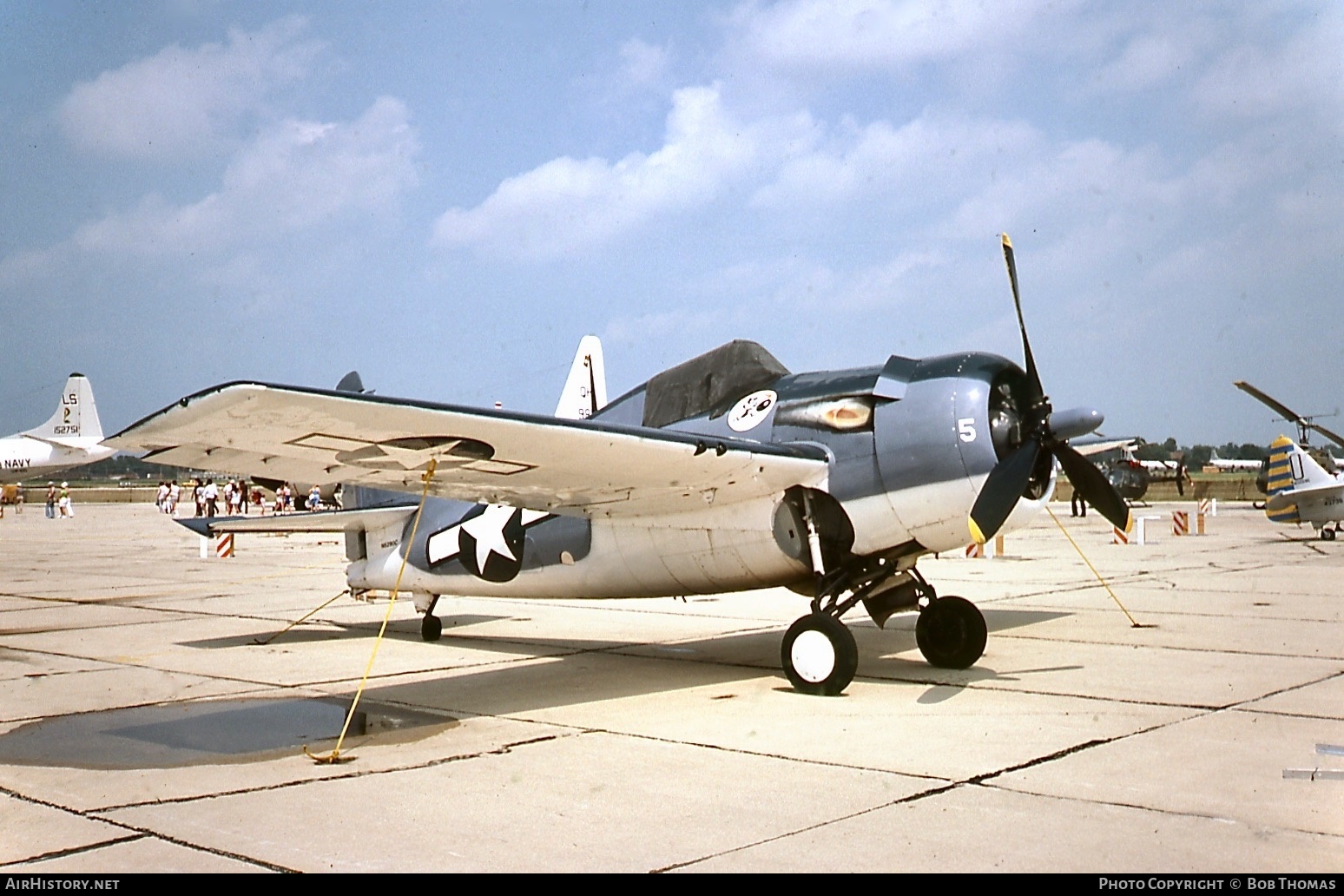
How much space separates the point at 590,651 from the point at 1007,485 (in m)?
4.43

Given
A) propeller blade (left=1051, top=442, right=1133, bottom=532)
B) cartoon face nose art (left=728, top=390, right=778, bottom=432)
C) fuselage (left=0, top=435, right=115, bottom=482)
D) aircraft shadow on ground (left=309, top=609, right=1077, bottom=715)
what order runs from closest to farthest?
1. aircraft shadow on ground (left=309, top=609, right=1077, bottom=715)
2. propeller blade (left=1051, top=442, right=1133, bottom=532)
3. cartoon face nose art (left=728, top=390, right=778, bottom=432)
4. fuselage (left=0, top=435, right=115, bottom=482)

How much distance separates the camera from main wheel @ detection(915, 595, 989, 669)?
8273 millimetres

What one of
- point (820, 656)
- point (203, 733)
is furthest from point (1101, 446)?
point (203, 733)

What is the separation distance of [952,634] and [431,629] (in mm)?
5102

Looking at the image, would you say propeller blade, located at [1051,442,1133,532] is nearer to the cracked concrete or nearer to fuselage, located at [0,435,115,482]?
the cracked concrete

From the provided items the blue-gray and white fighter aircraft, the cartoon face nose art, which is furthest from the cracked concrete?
the cartoon face nose art

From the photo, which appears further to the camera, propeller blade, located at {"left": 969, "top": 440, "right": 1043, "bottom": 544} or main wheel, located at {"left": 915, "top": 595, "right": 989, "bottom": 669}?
main wheel, located at {"left": 915, "top": 595, "right": 989, "bottom": 669}

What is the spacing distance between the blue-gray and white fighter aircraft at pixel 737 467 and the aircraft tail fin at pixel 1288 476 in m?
19.2

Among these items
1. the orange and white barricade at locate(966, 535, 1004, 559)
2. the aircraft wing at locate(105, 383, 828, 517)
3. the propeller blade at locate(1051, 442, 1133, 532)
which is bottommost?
the orange and white barricade at locate(966, 535, 1004, 559)

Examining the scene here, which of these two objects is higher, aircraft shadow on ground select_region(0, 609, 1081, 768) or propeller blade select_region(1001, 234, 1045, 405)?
propeller blade select_region(1001, 234, 1045, 405)

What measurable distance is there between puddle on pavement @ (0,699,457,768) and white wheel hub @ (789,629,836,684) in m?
2.24

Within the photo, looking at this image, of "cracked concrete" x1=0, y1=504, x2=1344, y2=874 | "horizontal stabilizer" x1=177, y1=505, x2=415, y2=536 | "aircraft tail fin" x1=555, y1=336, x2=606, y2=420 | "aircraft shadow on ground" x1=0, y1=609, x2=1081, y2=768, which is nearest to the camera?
"cracked concrete" x1=0, y1=504, x2=1344, y2=874

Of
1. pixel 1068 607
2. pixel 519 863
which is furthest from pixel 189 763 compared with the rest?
pixel 1068 607

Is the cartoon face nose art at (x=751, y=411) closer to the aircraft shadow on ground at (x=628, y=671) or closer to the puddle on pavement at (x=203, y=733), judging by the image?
the aircraft shadow on ground at (x=628, y=671)
